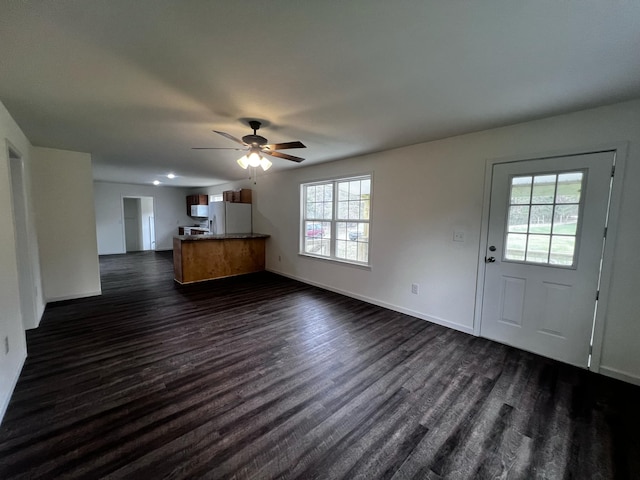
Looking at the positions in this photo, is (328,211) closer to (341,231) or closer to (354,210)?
(341,231)

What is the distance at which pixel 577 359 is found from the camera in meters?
2.42

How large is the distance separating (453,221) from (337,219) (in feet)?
6.49

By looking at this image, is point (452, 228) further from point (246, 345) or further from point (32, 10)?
point (32, 10)

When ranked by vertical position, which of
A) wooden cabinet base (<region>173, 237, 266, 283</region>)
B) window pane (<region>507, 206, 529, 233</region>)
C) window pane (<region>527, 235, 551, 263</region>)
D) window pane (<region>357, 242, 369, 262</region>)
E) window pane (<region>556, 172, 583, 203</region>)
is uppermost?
window pane (<region>556, 172, 583, 203</region>)

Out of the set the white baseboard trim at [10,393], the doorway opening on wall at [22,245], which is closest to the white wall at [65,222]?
the doorway opening on wall at [22,245]

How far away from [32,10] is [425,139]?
3.34m

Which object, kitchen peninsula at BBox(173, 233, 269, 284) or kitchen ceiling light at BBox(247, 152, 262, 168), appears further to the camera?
kitchen peninsula at BBox(173, 233, 269, 284)

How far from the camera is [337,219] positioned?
4.60m

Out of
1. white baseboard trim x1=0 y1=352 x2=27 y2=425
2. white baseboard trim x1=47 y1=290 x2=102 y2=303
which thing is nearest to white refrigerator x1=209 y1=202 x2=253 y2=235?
white baseboard trim x1=47 y1=290 x2=102 y2=303

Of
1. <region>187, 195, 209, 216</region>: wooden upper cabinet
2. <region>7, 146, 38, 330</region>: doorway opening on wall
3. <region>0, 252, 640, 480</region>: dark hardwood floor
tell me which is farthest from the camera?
<region>187, 195, 209, 216</region>: wooden upper cabinet

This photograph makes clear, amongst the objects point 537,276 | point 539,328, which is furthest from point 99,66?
point 539,328

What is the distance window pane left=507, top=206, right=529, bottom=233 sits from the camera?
2.64m

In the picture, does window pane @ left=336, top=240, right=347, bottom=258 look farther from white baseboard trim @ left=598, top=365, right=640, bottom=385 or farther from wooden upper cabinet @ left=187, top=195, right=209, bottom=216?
wooden upper cabinet @ left=187, top=195, right=209, bottom=216

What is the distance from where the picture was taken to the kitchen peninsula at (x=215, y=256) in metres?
5.07
